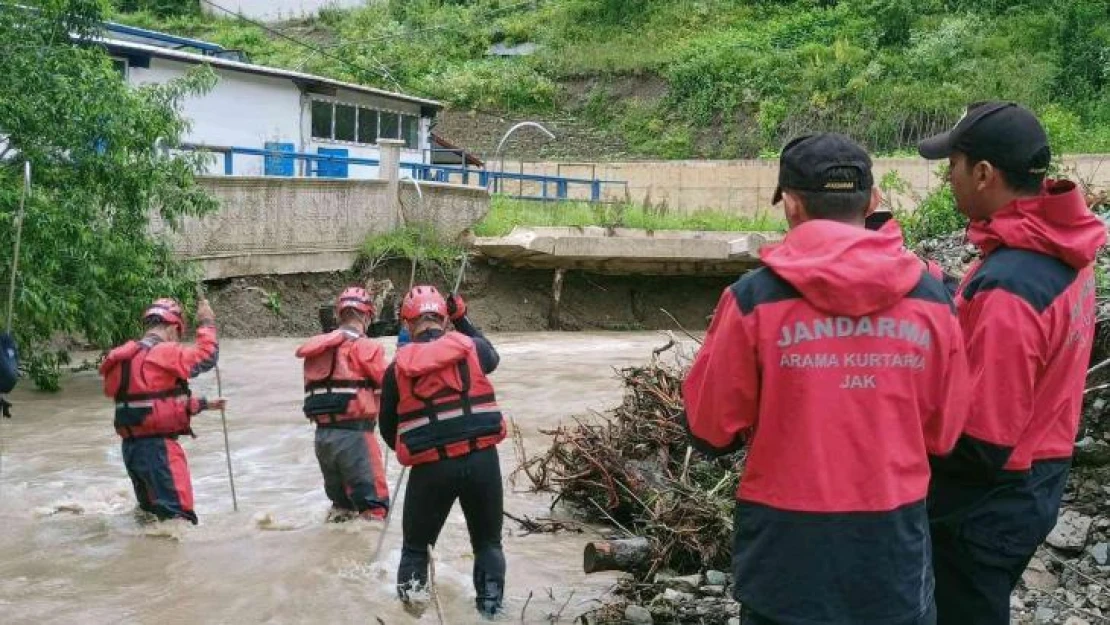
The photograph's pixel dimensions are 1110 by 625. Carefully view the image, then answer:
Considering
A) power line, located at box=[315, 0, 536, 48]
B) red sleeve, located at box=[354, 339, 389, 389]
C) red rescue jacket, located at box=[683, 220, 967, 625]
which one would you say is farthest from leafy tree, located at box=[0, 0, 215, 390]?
power line, located at box=[315, 0, 536, 48]

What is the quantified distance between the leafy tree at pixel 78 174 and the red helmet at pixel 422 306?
284 inches

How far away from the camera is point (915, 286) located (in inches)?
136

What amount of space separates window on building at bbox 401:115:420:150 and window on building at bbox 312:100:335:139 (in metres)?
2.95

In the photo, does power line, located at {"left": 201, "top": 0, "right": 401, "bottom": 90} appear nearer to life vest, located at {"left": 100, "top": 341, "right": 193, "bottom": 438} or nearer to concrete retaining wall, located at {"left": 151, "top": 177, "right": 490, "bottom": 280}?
concrete retaining wall, located at {"left": 151, "top": 177, "right": 490, "bottom": 280}

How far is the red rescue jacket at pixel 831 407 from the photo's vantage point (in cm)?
336

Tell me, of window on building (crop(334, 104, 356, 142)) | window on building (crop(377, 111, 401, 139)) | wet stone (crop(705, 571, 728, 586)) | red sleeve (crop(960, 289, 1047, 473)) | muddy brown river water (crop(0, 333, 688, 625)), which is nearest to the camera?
red sleeve (crop(960, 289, 1047, 473))

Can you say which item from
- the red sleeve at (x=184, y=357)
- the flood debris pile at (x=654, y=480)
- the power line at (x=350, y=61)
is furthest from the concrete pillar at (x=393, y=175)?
the power line at (x=350, y=61)

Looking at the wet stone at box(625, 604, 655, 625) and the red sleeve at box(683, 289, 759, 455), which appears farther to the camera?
Answer: the wet stone at box(625, 604, 655, 625)

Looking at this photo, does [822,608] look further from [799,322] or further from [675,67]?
[675,67]

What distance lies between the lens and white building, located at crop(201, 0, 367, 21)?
54.2 meters

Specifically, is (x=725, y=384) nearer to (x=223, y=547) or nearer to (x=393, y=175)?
(x=223, y=547)

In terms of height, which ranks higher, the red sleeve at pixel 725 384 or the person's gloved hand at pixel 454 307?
the red sleeve at pixel 725 384

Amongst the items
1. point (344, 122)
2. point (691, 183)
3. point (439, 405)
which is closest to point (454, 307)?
point (439, 405)

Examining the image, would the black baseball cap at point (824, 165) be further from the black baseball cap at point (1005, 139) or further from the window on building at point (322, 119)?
the window on building at point (322, 119)
